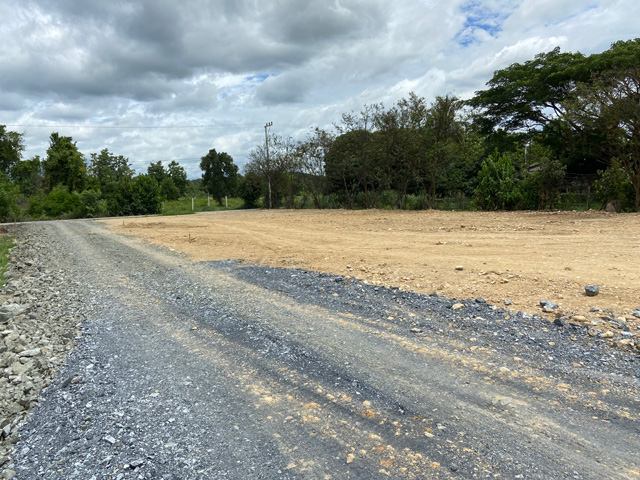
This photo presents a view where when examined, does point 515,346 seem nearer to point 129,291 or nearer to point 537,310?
point 537,310

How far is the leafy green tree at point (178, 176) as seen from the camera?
56.0 meters

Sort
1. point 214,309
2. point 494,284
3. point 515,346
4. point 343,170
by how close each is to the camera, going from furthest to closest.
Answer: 1. point 343,170
2. point 494,284
3. point 214,309
4. point 515,346

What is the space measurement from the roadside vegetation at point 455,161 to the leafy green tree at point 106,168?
0.35 ft

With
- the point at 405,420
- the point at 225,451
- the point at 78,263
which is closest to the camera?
the point at 225,451

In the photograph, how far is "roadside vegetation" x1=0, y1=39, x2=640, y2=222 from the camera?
55.9 ft

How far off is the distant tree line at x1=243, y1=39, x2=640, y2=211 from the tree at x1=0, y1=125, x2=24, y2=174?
75.6 ft

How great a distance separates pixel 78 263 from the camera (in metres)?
9.82

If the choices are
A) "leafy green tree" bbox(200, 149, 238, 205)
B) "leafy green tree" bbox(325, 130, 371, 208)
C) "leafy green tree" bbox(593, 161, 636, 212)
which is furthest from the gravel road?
"leafy green tree" bbox(200, 149, 238, 205)

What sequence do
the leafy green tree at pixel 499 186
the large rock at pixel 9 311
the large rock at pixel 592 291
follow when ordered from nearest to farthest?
the large rock at pixel 592 291 → the large rock at pixel 9 311 → the leafy green tree at pixel 499 186

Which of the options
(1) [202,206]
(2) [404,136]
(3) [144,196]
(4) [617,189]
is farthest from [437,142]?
(1) [202,206]

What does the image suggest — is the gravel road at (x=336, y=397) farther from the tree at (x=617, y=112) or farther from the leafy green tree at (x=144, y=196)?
the leafy green tree at (x=144, y=196)

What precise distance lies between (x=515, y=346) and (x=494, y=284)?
220 cm

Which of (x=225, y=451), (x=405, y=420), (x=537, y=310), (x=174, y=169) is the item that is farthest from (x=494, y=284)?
(x=174, y=169)

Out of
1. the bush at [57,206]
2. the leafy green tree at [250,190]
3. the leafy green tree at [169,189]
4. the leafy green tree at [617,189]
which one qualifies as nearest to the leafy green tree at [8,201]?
the bush at [57,206]
